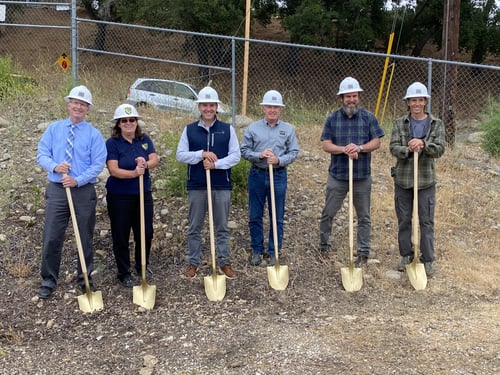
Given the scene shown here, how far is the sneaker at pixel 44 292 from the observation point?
545cm

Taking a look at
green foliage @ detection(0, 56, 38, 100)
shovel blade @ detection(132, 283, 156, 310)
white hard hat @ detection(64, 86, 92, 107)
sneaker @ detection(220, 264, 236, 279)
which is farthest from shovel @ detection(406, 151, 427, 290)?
green foliage @ detection(0, 56, 38, 100)

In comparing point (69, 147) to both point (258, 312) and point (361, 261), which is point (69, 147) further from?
point (361, 261)

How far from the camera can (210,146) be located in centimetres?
550

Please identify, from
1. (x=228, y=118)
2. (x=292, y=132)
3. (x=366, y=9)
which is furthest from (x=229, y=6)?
(x=292, y=132)

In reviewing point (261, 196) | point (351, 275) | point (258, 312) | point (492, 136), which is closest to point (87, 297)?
point (258, 312)

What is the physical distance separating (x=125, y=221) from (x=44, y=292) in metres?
0.99

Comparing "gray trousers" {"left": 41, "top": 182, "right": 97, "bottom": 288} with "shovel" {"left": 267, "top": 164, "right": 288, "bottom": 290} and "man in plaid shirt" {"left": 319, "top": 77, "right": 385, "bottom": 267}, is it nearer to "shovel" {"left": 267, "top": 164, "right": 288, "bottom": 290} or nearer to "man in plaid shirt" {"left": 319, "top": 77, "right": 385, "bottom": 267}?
"shovel" {"left": 267, "top": 164, "right": 288, "bottom": 290}

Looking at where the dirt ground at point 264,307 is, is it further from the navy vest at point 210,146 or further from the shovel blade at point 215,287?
the navy vest at point 210,146

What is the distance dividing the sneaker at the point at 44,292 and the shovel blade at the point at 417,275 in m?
3.41

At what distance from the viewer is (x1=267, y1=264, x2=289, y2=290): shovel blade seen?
5.67 m

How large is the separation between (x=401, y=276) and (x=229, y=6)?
1389 centimetres

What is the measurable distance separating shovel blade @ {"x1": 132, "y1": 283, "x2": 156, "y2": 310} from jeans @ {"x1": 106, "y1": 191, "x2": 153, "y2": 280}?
34cm

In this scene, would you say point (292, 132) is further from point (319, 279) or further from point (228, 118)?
point (228, 118)

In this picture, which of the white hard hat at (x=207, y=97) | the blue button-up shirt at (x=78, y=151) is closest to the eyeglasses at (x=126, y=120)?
the blue button-up shirt at (x=78, y=151)
